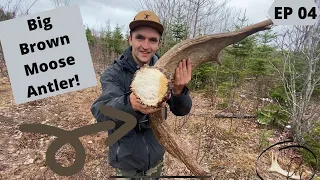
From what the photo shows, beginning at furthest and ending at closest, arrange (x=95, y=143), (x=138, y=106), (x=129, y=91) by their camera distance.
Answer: (x=95, y=143) → (x=129, y=91) → (x=138, y=106)

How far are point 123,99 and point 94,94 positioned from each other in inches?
286

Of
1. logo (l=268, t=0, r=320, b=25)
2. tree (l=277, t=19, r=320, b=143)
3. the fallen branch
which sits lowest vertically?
the fallen branch

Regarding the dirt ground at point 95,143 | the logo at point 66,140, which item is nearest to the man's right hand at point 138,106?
the logo at point 66,140

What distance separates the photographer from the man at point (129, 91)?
1.38 metres

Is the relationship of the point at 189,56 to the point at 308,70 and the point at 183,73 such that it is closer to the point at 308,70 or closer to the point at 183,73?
the point at 183,73

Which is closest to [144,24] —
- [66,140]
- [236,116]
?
[66,140]

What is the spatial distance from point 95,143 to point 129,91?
328 cm

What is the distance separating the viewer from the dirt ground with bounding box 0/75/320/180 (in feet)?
11.7

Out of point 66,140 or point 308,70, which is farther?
point 308,70

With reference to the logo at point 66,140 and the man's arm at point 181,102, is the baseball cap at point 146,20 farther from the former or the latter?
the logo at point 66,140

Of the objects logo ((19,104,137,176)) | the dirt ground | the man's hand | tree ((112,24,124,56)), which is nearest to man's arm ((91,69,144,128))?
logo ((19,104,137,176))

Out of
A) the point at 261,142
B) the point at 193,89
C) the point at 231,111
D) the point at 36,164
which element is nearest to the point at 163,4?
the point at 193,89

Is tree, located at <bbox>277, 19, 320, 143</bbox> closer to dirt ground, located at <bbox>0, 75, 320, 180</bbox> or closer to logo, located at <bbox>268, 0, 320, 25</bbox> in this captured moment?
dirt ground, located at <bbox>0, 75, 320, 180</bbox>

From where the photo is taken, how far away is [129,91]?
139cm
